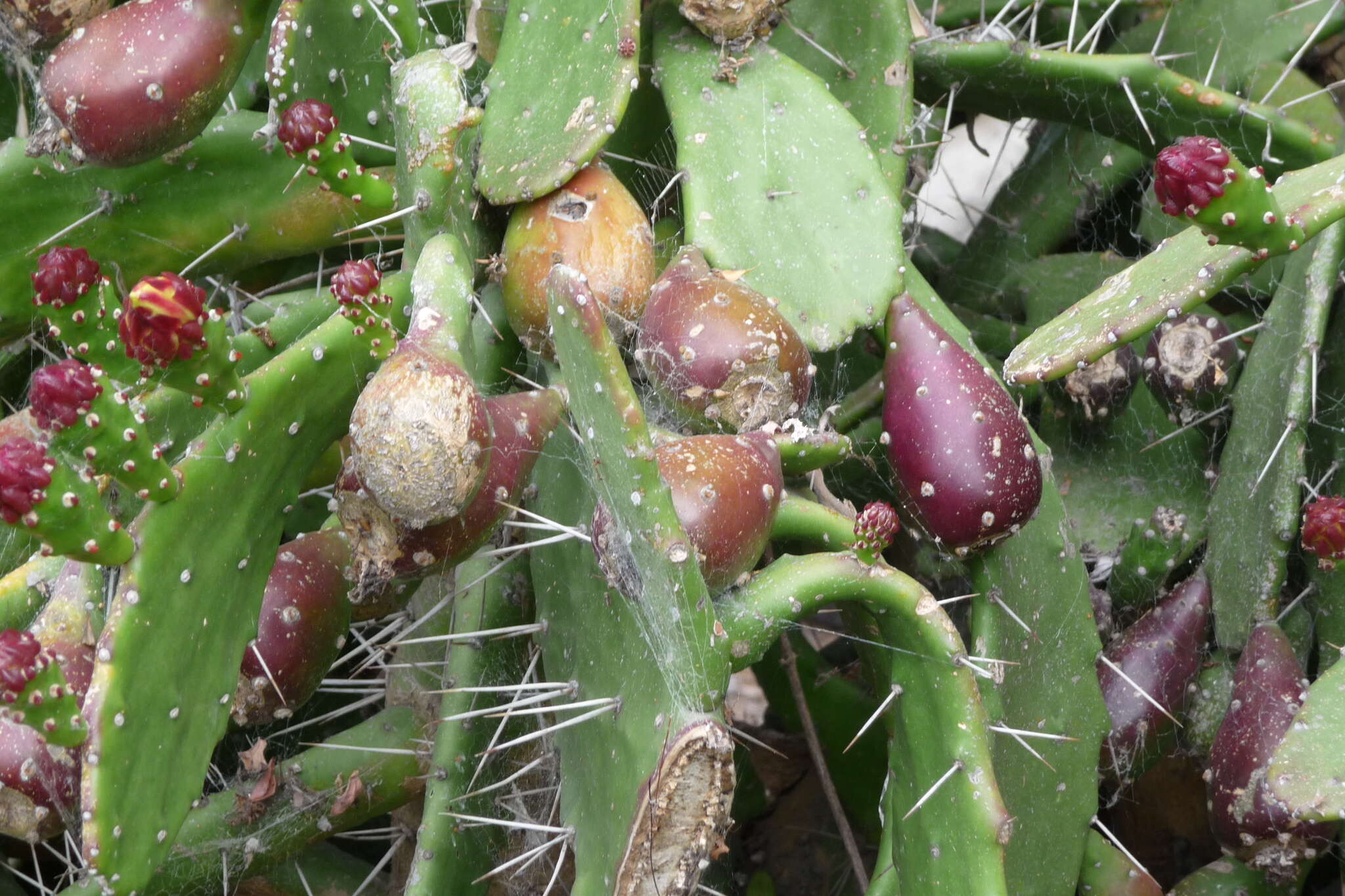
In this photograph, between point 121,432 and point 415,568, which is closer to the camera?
point 121,432

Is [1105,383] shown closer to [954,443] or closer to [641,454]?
[954,443]

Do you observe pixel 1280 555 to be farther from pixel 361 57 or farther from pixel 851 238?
pixel 361 57

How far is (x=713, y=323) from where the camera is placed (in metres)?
0.98

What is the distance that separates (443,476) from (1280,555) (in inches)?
35.4

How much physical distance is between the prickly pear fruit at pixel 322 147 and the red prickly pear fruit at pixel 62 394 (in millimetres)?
287

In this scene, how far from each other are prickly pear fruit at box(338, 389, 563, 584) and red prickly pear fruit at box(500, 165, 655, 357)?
0.16 m

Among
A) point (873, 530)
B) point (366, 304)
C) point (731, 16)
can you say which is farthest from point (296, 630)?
point (731, 16)

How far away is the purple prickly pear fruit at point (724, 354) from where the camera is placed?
0.97 meters

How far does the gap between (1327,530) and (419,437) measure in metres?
0.85

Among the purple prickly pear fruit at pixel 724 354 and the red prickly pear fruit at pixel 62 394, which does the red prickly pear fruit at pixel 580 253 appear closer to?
the purple prickly pear fruit at pixel 724 354

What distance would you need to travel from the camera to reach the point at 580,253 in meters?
1.06

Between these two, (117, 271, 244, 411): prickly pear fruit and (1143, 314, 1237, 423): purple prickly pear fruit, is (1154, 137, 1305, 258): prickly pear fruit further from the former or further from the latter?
(117, 271, 244, 411): prickly pear fruit

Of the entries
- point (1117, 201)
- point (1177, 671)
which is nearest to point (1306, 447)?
point (1177, 671)

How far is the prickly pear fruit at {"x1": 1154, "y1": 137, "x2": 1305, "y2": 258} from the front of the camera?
31.9 inches
